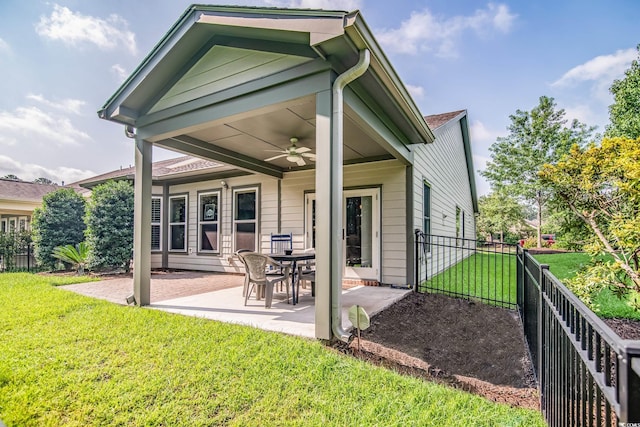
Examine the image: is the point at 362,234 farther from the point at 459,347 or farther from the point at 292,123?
the point at 459,347

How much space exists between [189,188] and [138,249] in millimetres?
5089

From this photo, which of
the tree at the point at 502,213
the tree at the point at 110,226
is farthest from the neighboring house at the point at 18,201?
the tree at the point at 502,213

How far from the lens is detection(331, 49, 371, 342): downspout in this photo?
3.02 m

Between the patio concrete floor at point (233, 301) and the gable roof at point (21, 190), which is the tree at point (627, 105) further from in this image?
the gable roof at point (21, 190)

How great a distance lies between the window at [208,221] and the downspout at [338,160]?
649 cm

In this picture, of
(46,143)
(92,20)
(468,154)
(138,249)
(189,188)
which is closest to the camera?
(138,249)

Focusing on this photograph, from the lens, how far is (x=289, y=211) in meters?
7.86

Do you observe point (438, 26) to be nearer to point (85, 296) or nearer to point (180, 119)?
point (180, 119)

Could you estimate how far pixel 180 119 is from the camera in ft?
14.4

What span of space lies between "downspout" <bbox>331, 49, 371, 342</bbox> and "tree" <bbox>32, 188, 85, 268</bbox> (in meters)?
10.1

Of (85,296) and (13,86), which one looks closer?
(85,296)

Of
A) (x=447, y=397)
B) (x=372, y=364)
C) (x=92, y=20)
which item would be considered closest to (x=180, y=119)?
(x=372, y=364)

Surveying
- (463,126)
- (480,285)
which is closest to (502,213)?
(463,126)

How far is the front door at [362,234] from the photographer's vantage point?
6.74m
